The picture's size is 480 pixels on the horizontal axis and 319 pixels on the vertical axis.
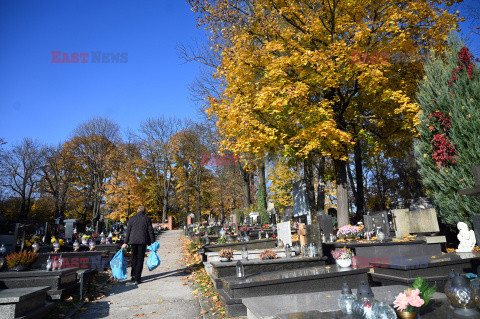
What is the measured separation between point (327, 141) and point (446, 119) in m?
3.42

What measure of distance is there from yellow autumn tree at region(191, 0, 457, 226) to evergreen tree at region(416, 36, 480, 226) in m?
0.81

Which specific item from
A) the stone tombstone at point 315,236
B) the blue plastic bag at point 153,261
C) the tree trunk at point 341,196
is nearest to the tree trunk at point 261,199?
the tree trunk at point 341,196

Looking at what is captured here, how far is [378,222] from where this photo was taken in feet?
32.4

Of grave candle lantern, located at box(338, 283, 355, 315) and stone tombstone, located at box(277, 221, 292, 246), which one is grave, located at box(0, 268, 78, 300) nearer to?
grave candle lantern, located at box(338, 283, 355, 315)

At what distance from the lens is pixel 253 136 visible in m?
10.5

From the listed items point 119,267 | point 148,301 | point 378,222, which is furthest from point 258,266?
point 378,222

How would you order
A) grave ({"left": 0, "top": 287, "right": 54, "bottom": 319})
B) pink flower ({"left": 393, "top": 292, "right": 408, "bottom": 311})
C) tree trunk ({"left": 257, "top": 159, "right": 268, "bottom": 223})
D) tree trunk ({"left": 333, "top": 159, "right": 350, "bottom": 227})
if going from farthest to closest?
tree trunk ({"left": 257, "top": 159, "right": 268, "bottom": 223}) < tree trunk ({"left": 333, "top": 159, "right": 350, "bottom": 227}) < grave ({"left": 0, "top": 287, "right": 54, "bottom": 319}) < pink flower ({"left": 393, "top": 292, "right": 408, "bottom": 311})

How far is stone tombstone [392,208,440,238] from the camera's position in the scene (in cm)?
866

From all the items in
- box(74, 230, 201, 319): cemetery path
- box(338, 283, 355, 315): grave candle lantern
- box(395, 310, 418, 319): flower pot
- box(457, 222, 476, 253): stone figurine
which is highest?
box(457, 222, 476, 253): stone figurine

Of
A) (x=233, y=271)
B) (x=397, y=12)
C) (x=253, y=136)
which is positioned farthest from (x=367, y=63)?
(x=233, y=271)

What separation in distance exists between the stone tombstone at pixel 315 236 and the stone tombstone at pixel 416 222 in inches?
129

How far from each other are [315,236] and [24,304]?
6.06 meters

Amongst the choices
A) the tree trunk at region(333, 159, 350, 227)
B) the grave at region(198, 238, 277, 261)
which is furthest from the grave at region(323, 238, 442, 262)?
the grave at region(198, 238, 277, 261)

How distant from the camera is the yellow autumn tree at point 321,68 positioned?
32.9 ft
